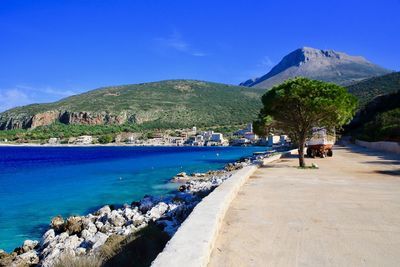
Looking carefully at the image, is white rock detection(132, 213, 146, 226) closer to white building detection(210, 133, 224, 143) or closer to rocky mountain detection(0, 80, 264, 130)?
white building detection(210, 133, 224, 143)

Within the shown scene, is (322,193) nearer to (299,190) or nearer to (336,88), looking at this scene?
(299,190)

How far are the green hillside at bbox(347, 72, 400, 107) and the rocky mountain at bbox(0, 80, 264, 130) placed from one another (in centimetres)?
5010

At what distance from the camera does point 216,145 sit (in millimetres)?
134000

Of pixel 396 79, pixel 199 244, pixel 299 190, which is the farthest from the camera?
pixel 396 79

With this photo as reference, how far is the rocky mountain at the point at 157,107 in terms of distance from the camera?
502 ft

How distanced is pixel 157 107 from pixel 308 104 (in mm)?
134583

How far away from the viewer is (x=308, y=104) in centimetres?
2022

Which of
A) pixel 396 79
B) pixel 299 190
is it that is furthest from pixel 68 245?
pixel 396 79

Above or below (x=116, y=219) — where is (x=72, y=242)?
below

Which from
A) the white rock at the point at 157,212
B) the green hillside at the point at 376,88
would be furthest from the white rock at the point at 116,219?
the green hillside at the point at 376,88

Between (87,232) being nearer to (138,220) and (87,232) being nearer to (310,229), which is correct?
(138,220)

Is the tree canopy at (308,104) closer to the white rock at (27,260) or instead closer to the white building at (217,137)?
the white rock at (27,260)

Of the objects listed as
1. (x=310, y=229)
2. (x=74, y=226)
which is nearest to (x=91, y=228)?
(x=74, y=226)

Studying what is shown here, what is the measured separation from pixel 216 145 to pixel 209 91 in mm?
39806
